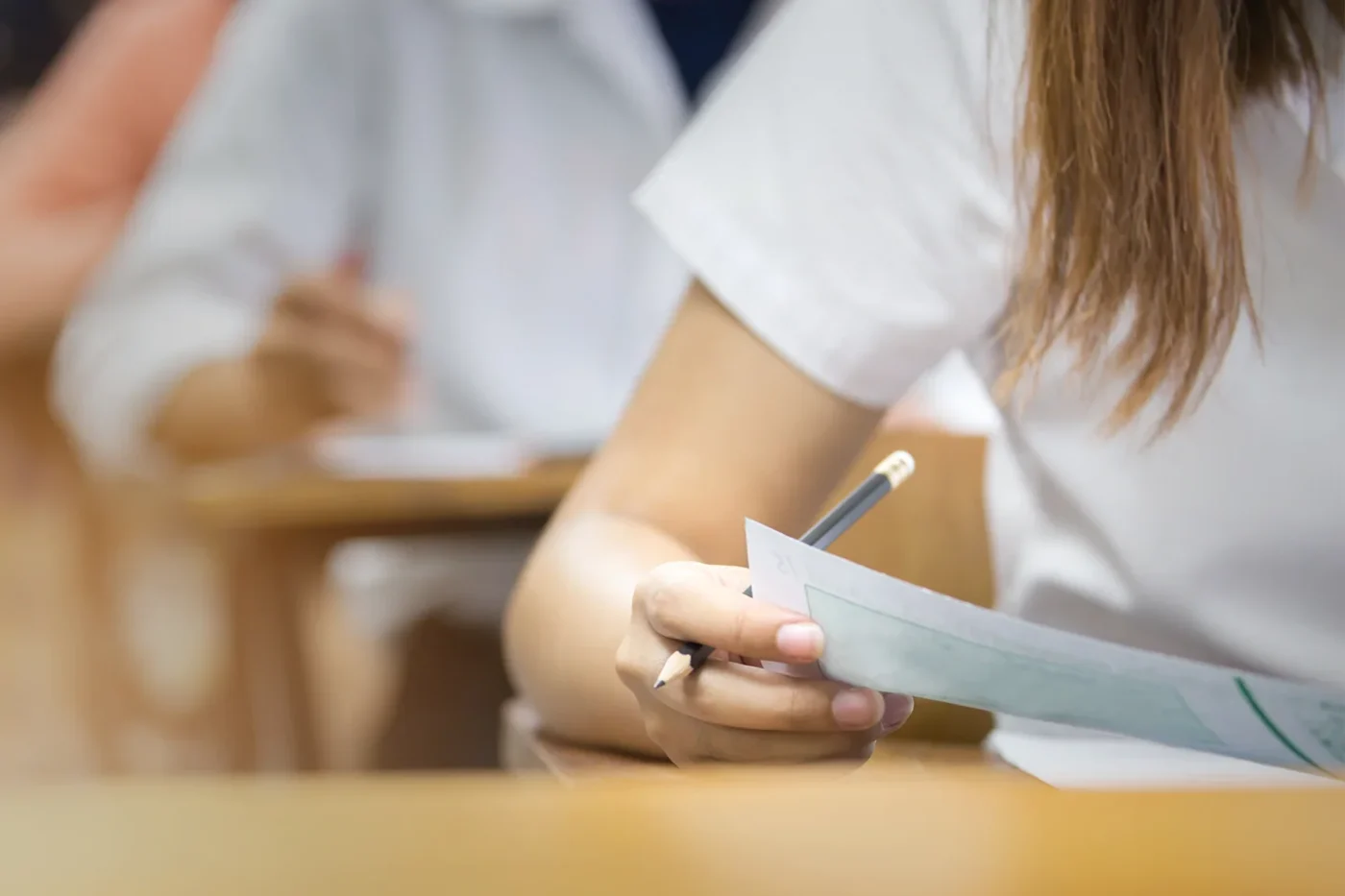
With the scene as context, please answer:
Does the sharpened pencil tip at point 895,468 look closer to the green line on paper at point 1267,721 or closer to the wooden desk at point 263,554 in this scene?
the green line on paper at point 1267,721

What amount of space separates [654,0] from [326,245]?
24cm

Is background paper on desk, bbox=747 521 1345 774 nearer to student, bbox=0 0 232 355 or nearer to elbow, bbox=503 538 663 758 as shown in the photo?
elbow, bbox=503 538 663 758

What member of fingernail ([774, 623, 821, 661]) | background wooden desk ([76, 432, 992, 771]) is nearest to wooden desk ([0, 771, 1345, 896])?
fingernail ([774, 623, 821, 661])

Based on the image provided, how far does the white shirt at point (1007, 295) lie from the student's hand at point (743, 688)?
0.37 ft

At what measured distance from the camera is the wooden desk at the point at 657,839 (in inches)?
5.4

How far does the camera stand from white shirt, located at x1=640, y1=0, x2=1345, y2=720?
0.30 m

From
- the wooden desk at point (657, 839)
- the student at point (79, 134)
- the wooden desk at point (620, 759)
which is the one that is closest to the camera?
the wooden desk at point (657, 839)

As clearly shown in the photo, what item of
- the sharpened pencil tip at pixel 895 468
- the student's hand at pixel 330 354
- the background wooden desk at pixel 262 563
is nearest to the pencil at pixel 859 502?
the sharpened pencil tip at pixel 895 468

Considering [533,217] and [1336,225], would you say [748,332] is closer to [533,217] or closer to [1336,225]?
[1336,225]

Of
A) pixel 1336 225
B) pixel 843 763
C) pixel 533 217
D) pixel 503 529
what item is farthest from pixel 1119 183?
pixel 533 217

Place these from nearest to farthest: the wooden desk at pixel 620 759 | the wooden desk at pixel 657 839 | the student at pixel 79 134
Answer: the wooden desk at pixel 657 839 < the wooden desk at pixel 620 759 < the student at pixel 79 134

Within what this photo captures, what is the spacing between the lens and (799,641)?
0.68ft

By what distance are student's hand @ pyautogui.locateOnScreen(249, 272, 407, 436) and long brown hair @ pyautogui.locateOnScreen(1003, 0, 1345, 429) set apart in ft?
1.27

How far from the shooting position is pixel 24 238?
560 millimetres
